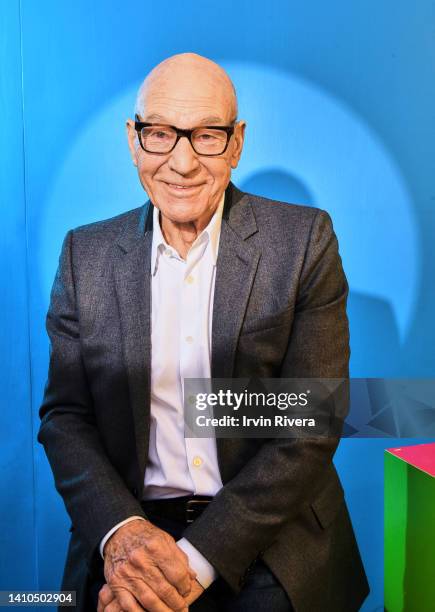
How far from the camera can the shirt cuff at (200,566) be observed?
4.69 ft

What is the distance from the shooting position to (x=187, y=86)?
147cm

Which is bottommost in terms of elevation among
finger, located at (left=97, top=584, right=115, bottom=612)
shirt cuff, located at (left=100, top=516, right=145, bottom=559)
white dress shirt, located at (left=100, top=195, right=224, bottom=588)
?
finger, located at (left=97, top=584, right=115, bottom=612)

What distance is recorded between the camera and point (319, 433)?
1.53 metres

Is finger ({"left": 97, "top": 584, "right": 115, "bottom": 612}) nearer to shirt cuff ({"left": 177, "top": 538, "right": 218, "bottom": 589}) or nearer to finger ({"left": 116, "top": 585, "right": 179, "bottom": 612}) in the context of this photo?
finger ({"left": 116, "top": 585, "right": 179, "bottom": 612})

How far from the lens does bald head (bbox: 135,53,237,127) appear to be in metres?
1.47

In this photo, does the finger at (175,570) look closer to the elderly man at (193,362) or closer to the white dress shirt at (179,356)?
the elderly man at (193,362)

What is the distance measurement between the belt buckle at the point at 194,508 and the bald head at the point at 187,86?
815 millimetres

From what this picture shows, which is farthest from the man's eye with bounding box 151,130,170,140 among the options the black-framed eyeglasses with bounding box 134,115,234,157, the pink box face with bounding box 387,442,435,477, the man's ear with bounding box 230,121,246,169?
the pink box face with bounding box 387,442,435,477

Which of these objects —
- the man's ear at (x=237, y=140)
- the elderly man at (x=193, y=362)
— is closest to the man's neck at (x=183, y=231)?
the elderly man at (x=193, y=362)

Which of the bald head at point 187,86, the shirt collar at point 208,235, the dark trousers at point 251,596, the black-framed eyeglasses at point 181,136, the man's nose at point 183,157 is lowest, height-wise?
the dark trousers at point 251,596

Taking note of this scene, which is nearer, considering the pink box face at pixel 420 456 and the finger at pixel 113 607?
the finger at pixel 113 607

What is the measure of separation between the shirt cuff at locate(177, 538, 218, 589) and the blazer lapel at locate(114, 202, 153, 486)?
0.22m

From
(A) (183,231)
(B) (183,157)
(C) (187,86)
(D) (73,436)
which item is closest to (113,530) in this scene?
(D) (73,436)

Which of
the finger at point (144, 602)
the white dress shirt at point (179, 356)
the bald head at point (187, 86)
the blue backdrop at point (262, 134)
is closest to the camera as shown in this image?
the finger at point (144, 602)
